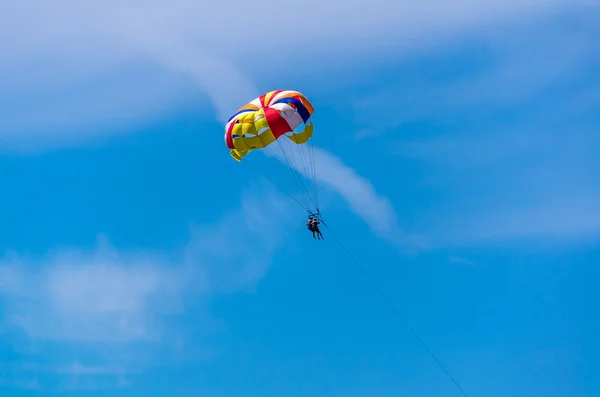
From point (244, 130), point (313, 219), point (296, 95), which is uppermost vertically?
point (296, 95)

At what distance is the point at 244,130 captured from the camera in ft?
152

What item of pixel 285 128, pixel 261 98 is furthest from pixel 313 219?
pixel 261 98

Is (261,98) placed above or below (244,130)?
above

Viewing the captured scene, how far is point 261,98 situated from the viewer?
4844cm

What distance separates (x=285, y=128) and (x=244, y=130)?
273 cm

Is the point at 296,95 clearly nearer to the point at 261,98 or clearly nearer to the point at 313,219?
the point at 261,98

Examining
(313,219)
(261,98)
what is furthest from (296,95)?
(313,219)

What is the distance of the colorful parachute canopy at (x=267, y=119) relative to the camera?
46.4m

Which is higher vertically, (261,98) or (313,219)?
(261,98)

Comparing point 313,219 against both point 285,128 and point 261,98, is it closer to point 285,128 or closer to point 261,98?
point 285,128

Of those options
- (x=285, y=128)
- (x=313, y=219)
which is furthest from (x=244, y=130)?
(x=313, y=219)

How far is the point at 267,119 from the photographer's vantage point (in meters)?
46.3

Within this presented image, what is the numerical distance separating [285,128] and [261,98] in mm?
3381

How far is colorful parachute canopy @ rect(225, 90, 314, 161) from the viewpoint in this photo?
46375mm
